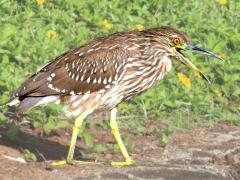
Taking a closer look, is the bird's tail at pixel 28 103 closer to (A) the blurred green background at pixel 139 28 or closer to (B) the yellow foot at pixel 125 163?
(A) the blurred green background at pixel 139 28

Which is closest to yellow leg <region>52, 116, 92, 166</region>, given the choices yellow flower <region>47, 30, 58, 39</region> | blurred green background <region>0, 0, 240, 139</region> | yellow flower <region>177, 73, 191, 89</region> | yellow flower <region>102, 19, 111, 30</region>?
blurred green background <region>0, 0, 240, 139</region>

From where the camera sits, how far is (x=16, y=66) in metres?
10.5

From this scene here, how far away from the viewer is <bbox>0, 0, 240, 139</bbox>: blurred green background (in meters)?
10.4

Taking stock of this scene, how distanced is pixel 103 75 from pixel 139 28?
366cm

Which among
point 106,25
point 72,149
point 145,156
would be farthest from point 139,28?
point 72,149

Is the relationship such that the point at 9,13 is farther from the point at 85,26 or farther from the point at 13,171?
the point at 13,171

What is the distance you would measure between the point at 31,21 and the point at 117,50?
3.52 meters

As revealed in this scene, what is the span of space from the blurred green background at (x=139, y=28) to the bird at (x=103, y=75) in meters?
0.25

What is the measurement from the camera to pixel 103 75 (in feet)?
28.5

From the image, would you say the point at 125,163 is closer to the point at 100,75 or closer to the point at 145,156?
the point at 145,156

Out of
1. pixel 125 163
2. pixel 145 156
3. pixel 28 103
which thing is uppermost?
pixel 28 103

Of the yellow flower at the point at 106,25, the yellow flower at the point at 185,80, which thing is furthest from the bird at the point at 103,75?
the yellow flower at the point at 106,25

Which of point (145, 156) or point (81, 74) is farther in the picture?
point (145, 156)

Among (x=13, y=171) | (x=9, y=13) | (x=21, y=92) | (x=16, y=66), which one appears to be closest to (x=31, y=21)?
(x=9, y=13)
